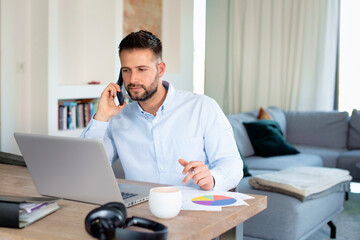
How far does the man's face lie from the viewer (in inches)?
81.7

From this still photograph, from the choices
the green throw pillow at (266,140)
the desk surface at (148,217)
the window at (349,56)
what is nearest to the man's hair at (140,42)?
the desk surface at (148,217)

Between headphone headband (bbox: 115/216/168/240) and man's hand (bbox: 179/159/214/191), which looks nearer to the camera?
headphone headband (bbox: 115/216/168/240)

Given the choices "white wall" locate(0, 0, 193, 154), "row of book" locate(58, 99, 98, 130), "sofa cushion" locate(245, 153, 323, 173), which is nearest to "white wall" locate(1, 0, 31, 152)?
"white wall" locate(0, 0, 193, 154)

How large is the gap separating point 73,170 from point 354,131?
453 cm

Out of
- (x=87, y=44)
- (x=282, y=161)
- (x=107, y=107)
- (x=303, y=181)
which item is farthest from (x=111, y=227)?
(x=87, y=44)

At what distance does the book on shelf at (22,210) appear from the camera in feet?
4.61

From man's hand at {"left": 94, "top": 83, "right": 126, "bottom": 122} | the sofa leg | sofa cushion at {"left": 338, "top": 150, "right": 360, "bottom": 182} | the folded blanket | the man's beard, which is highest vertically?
the man's beard

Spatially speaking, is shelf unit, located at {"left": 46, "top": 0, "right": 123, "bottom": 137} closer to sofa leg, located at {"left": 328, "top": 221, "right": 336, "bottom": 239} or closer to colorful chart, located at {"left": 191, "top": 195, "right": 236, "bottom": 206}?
sofa leg, located at {"left": 328, "top": 221, "right": 336, "bottom": 239}

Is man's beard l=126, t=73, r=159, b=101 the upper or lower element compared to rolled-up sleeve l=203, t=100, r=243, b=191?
upper

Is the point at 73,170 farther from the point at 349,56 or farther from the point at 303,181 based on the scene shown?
the point at 349,56

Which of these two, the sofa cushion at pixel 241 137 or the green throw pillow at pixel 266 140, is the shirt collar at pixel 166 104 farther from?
the green throw pillow at pixel 266 140

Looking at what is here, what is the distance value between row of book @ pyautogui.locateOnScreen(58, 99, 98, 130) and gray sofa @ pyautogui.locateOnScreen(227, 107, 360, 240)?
1.37 meters

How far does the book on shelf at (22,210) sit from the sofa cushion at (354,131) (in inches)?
179

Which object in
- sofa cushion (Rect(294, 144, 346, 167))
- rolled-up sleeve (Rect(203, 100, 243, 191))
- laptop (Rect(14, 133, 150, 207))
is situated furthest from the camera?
sofa cushion (Rect(294, 144, 346, 167))
